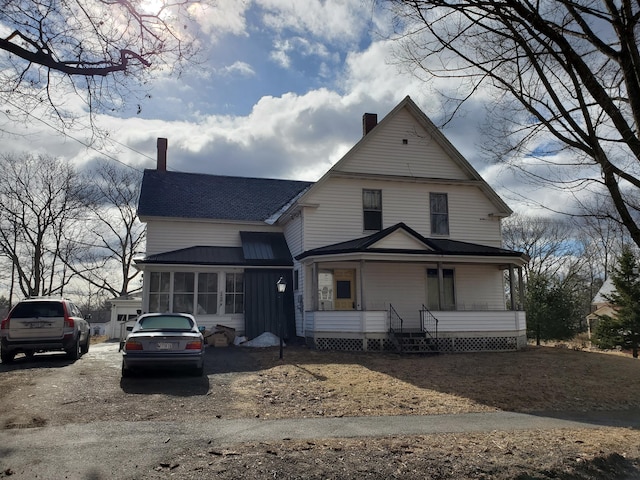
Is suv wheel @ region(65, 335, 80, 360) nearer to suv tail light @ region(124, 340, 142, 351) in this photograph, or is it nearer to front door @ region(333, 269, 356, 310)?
suv tail light @ region(124, 340, 142, 351)

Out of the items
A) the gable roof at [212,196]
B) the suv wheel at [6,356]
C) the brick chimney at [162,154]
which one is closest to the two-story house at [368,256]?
the gable roof at [212,196]

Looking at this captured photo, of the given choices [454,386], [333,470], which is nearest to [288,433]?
[333,470]

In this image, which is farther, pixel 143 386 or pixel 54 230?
pixel 54 230

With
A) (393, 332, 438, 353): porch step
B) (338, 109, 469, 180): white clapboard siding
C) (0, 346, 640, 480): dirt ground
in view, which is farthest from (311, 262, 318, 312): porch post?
(338, 109, 469, 180): white clapboard siding

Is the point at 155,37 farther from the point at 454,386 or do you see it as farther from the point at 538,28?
the point at 454,386

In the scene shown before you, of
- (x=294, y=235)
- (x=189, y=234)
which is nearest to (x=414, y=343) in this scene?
(x=294, y=235)

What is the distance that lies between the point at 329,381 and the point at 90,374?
549cm

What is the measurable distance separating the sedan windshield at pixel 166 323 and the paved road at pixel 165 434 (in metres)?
Result: 4.26

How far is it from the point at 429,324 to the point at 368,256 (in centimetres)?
332

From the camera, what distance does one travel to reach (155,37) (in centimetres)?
884

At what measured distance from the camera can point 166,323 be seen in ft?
37.7

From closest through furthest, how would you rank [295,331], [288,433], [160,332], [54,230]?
1. [288,433]
2. [160,332]
3. [295,331]
4. [54,230]

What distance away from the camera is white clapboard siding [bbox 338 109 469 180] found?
65.4 feet

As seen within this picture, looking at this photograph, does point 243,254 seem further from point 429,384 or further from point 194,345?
point 429,384
